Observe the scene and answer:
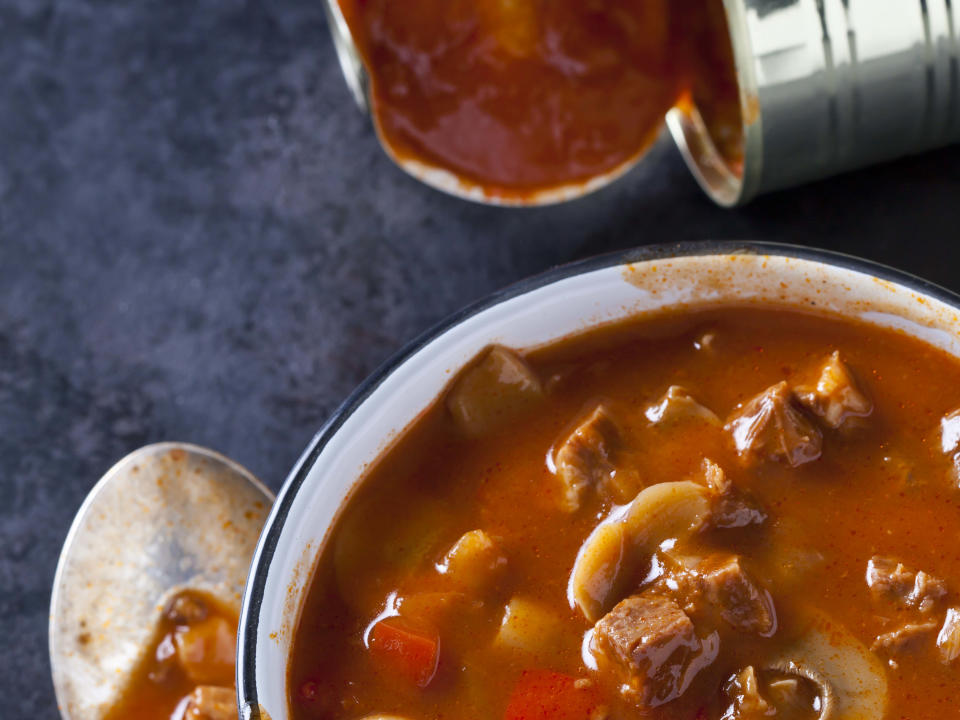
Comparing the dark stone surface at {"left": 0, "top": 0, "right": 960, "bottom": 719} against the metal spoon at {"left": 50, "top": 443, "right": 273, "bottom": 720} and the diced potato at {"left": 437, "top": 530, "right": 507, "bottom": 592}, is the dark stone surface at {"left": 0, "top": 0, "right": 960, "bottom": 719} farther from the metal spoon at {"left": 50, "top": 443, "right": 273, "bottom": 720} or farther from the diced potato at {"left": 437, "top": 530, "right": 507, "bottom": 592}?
the diced potato at {"left": 437, "top": 530, "right": 507, "bottom": 592}

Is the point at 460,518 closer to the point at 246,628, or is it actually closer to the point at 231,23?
the point at 246,628

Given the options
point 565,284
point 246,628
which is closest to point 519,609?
point 246,628

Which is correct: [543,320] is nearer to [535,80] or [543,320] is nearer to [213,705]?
[535,80]

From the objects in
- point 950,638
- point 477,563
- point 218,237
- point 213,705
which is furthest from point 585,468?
point 218,237

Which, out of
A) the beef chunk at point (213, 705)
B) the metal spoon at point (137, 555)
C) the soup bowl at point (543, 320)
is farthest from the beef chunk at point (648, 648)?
the metal spoon at point (137, 555)

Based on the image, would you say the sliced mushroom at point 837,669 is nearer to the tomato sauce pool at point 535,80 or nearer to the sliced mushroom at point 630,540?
the sliced mushroom at point 630,540
